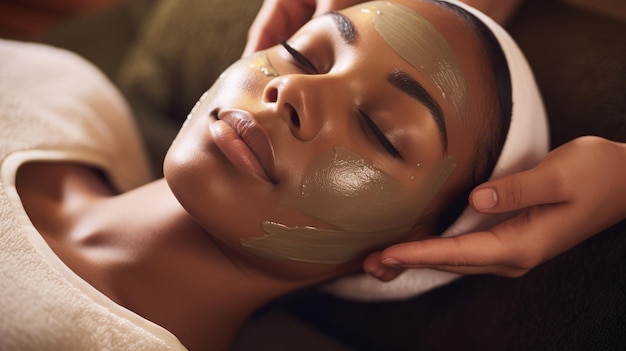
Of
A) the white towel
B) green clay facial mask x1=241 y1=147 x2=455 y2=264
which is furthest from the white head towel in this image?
the white towel

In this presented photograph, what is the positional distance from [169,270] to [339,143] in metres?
0.35

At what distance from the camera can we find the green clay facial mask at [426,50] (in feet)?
2.66

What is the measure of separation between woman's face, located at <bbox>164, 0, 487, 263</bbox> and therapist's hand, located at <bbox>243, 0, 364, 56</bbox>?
22 cm

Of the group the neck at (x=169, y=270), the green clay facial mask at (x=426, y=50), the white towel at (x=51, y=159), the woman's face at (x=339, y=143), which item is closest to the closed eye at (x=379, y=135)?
the woman's face at (x=339, y=143)

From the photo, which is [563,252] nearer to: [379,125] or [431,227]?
[431,227]

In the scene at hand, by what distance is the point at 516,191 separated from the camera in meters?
0.78

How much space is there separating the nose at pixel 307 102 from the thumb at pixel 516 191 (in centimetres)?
24

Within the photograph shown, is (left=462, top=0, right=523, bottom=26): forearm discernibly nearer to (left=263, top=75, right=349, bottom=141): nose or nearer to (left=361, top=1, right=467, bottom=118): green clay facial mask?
(left=361, top=1, right=467, bottom=118): green clay facial mask

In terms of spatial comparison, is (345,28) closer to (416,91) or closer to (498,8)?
(416,91)

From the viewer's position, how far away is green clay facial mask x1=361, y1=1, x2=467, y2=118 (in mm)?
810

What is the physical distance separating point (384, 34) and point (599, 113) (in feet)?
1.54

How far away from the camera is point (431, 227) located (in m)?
0.91

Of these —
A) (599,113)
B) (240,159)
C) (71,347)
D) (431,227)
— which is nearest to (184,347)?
(71,347)

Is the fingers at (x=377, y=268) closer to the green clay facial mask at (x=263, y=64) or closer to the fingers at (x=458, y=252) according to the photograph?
the fingers at (x=458, y=252)
